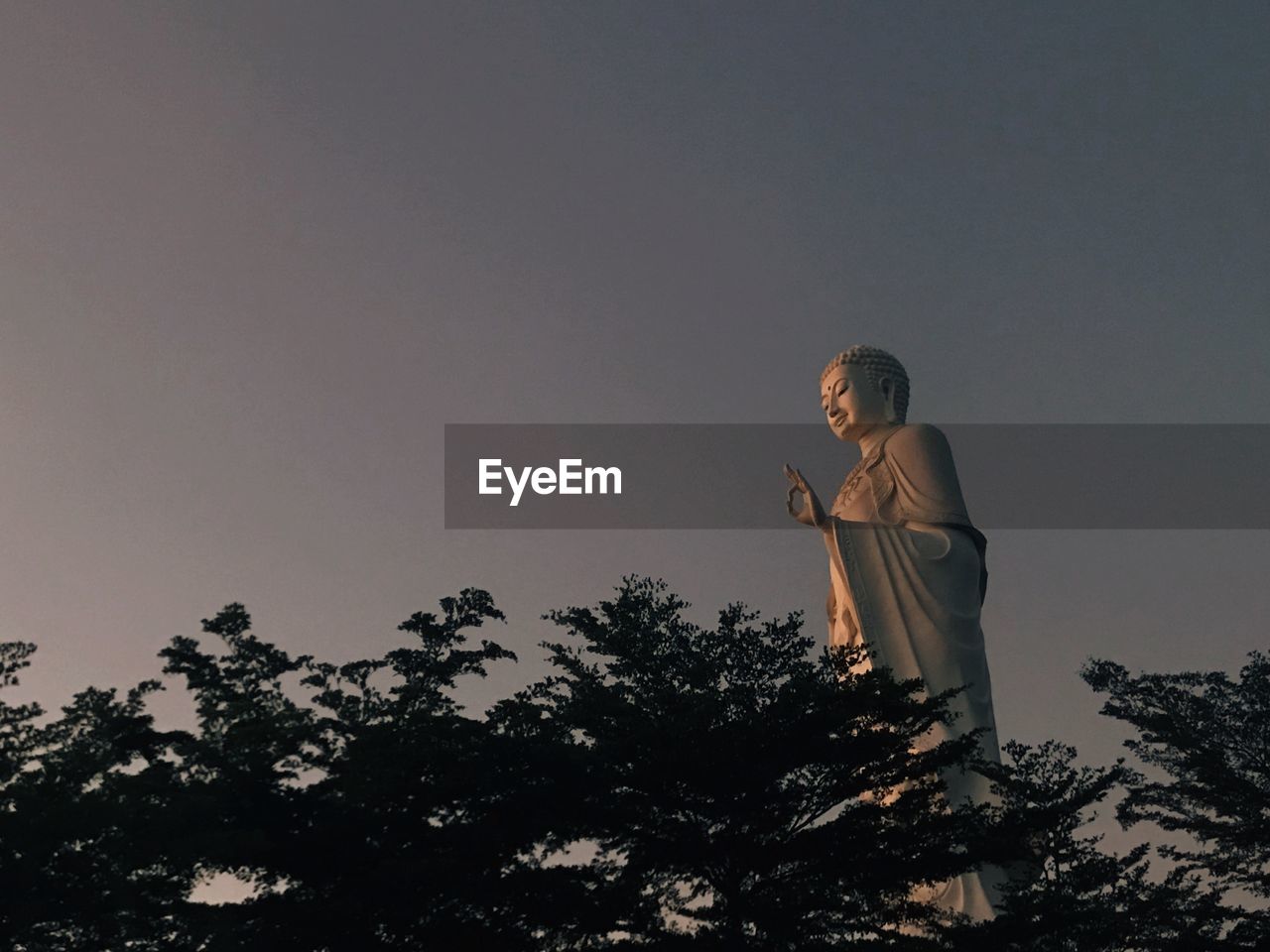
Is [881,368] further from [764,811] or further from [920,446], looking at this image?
[764,811]

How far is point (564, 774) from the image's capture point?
13906 mm

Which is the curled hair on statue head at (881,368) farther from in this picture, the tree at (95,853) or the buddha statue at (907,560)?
the tree at (95,853)

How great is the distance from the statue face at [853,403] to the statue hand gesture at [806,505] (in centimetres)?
294

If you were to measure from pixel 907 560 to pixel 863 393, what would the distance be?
372 cm

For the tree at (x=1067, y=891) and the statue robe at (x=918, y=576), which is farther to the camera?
the statue robe at (x=918, y=576)

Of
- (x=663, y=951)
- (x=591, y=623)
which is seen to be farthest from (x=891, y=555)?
(x=663, y=951)

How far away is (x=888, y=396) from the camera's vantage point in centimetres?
2358

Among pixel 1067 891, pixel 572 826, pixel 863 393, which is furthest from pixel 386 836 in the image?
pixel 863 393

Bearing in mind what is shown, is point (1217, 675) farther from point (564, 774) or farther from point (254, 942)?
point (254, 942)

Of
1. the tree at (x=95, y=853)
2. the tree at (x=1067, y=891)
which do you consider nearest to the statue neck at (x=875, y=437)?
the tree at (x=1067, y=891)

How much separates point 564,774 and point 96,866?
5.20 m

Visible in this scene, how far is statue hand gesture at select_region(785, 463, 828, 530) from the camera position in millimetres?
20375

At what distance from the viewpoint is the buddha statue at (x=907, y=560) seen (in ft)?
65.7

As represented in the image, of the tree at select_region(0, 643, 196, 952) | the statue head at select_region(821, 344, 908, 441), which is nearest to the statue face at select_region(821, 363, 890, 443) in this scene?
the statue head at select_region(821, 344, 908, 441)
